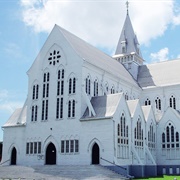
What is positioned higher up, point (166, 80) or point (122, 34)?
point (122, 34)

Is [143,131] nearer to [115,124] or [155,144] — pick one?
[155,144]

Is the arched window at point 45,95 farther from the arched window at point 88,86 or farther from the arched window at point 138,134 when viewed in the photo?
the arched window at point 138,134

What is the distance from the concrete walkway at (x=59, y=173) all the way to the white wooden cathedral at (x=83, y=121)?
2.98m

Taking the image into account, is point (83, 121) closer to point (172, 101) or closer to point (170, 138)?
point (170, 138)

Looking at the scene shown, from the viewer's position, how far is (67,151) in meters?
48.6

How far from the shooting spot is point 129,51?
7594cm

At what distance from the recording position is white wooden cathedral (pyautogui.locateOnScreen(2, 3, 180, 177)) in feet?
153

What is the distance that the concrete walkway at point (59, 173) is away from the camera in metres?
39.8

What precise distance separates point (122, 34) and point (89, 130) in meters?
37.6

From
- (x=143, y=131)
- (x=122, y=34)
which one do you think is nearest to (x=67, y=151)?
(x=143, y=131)

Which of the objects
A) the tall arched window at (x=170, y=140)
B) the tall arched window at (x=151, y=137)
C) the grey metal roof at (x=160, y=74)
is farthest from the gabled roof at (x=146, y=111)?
the grey metal roof at (x=160, y=74)

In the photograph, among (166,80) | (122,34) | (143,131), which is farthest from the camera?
(122,34)

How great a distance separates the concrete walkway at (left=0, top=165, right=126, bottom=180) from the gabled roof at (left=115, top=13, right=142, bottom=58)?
125 ft

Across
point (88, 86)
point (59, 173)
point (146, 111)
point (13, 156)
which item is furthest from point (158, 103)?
point (59, 173)
